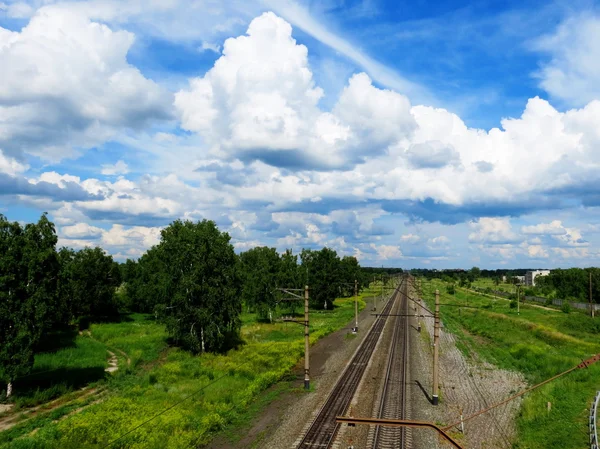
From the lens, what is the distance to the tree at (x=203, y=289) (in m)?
48.4

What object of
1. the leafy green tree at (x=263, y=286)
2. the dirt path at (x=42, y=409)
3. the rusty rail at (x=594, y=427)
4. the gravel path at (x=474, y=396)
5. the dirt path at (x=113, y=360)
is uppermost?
the leafy green tree at (x=263, y=286)

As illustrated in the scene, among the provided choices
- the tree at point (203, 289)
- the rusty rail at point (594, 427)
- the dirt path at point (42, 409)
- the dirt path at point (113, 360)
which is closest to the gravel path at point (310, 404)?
the tree at point (203, 289)

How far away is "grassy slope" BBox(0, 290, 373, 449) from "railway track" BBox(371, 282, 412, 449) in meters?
9.35

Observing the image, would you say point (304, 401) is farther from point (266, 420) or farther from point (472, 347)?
point (472, 347)

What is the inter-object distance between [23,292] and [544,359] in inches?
1937

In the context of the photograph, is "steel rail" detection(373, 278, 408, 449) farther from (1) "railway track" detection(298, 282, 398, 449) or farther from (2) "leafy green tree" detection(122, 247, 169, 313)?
(2) "leafy green tree" detection(122, 247, 169, 313)

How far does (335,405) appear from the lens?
98.6 feet

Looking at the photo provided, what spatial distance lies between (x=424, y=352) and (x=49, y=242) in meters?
42.2

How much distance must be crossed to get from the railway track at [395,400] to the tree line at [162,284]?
19.7m

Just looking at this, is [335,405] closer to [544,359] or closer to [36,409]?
[36,409]

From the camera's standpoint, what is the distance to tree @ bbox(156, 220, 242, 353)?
48.4 meters

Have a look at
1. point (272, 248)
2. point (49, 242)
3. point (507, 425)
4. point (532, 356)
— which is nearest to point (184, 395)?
point (49, 242)

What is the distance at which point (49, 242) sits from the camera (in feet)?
113

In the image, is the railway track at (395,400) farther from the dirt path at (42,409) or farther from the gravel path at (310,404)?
the dirt path at (42,409)
